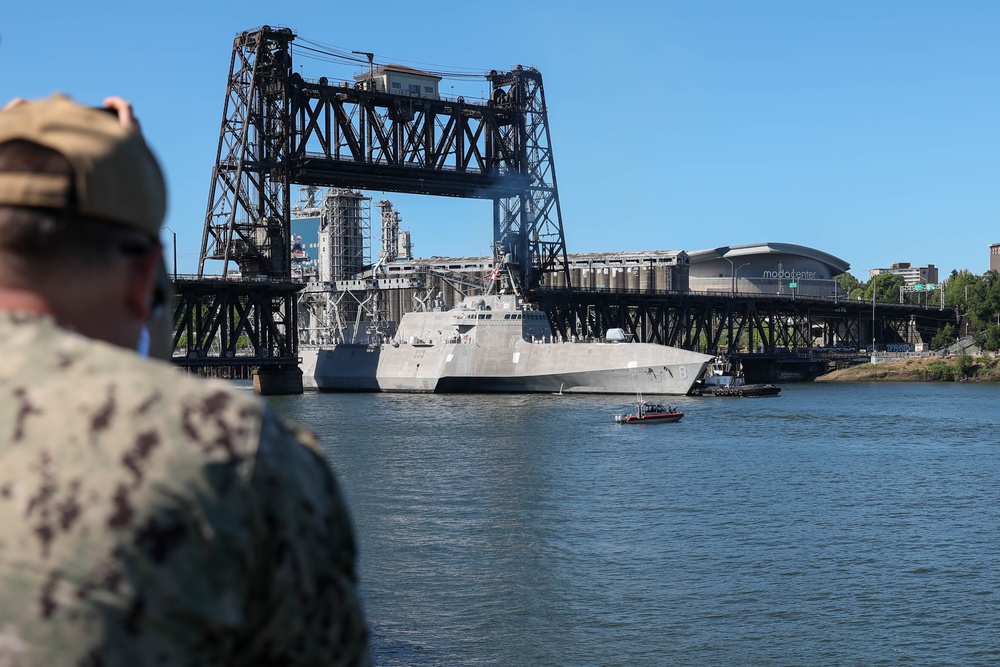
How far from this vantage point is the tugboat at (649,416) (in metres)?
52.2

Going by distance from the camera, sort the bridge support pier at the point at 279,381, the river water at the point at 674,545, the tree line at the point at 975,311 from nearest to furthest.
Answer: the river water at the point at 674,545 < the bridge support pier at the point at 279,381 < the tree line at the point at 975,311

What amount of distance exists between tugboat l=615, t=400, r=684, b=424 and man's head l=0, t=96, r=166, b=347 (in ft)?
166

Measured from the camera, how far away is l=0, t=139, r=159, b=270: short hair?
1.96 m

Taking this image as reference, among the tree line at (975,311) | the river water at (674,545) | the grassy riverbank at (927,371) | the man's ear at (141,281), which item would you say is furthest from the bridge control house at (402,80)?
the man's ear at (141,281)

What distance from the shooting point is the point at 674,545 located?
24.5m

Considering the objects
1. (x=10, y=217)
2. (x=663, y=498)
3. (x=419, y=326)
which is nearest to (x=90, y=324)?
(x=10, y=217)

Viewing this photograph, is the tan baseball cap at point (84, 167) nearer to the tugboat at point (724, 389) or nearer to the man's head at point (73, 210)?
the man's head at point (73, 210)

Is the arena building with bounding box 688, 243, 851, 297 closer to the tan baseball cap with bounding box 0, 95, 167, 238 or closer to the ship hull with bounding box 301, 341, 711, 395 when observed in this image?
the ship hull with bounding box 301, 341, 711, 395

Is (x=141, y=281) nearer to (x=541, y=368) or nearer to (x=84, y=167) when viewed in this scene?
(x=84, y=167)

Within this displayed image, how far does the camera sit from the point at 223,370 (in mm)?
119938

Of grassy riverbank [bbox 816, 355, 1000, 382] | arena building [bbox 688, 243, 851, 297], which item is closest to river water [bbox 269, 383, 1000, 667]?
grassy riverbank [bbox 816, 355, 1000, 382]

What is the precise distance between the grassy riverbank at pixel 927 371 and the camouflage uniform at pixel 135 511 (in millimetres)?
109853

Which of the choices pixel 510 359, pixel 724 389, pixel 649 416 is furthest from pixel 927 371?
pixel 649 416

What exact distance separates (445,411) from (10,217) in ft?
197
